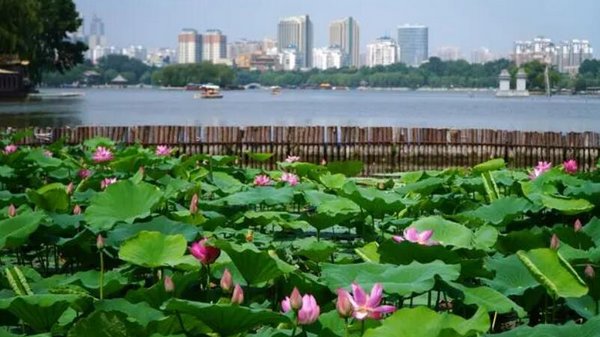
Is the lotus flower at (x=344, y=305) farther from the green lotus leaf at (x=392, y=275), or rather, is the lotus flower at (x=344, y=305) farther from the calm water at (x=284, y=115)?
the calm water at (x=284, y=115)

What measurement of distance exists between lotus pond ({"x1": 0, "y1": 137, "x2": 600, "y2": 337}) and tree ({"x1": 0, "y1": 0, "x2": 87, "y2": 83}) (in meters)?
38.7

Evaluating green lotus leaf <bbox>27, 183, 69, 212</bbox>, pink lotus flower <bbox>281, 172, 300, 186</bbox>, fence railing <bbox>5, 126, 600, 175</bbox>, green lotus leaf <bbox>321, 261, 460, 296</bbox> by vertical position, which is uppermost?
green lotus leaf <bbox>321, 261, 460, 296</bbox>

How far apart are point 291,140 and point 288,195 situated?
11.7 m

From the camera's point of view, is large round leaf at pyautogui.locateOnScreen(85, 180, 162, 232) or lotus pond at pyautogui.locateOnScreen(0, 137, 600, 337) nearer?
lotus pond at pyautogui.locateOnScreen(0, 137, 600, 337)

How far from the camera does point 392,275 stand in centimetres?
269

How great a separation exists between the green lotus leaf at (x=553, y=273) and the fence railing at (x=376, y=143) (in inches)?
510

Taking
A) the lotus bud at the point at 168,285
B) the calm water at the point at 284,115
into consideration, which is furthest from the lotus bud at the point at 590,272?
the calm water at the point at 284,115

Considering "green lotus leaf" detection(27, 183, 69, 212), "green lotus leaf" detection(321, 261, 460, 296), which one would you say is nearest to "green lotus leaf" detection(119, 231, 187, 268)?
"green lotus leaf" detection(321, 261, 460, 296)

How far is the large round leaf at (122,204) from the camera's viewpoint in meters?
3.94

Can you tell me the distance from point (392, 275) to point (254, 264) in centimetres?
42

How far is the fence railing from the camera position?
635 inches

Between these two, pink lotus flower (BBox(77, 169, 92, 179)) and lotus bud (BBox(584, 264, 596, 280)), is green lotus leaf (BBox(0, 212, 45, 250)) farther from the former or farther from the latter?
pink lotus flower (BBox(77, 169, 92, 179))

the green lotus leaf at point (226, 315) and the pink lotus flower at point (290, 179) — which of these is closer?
the green lotus leaf at point (226, 315)

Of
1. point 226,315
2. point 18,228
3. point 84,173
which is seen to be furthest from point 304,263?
point 84,173
